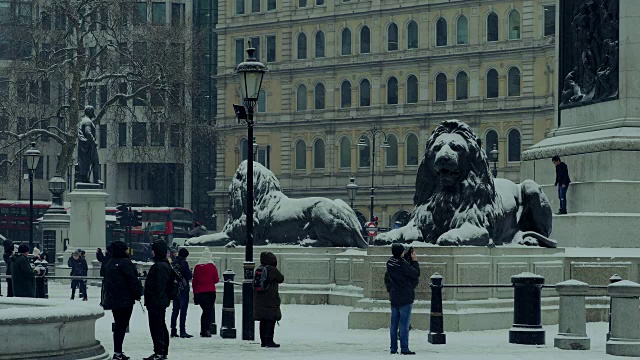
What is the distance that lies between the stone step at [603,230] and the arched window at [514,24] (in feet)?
212

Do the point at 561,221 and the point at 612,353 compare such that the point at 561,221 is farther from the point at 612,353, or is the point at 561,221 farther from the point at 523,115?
the point at 523,115

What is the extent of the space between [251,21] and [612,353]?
282ft

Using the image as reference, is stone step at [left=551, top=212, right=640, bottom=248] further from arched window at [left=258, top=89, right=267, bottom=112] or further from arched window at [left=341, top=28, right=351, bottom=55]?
arched window at [left=258, top=89, right=267, bottom=112]

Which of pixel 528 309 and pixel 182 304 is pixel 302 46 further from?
pixel 528 309

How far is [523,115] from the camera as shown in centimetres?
9250

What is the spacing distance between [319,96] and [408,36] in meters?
7.74

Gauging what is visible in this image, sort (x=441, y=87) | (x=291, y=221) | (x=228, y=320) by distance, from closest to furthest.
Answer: (x=228, y=320)
(x=291, y=221)
(x=441, y=87)

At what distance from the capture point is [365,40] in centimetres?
9994

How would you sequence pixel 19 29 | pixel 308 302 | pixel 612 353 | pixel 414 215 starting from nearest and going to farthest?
pixel 612 353, pixel 414 215, pixel 308 302, pixel 19 29

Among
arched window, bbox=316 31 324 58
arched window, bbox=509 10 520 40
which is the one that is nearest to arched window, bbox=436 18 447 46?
arched window, bbox=509 10 520 40

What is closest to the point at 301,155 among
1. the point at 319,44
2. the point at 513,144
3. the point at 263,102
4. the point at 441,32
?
the point at 263,102

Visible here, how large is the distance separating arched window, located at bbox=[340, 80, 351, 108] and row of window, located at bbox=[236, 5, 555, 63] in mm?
1779

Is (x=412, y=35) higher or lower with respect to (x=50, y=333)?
higher

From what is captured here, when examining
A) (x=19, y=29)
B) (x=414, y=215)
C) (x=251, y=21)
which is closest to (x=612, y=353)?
(x=414, y=215)
